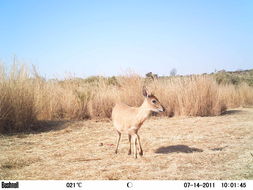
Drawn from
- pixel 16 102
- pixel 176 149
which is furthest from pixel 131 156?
pixel 16 102

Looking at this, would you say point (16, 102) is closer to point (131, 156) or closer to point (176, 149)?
point (131, 156)

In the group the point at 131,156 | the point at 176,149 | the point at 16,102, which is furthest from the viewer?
the point at 16,102

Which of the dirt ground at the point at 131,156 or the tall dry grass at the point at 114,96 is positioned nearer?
the dirt ground at the point at 131,156

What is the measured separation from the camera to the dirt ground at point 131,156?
3.84m

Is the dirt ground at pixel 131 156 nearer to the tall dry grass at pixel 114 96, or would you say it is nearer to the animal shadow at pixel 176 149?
the animal shadow at pixel 176 149

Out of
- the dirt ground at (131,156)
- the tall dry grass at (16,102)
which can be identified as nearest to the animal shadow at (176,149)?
the dirt ground at (131,156)

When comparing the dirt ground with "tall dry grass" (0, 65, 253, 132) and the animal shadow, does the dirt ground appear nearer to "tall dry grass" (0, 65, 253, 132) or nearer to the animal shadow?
the animal shadow

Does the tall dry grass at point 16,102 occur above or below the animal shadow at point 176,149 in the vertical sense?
above

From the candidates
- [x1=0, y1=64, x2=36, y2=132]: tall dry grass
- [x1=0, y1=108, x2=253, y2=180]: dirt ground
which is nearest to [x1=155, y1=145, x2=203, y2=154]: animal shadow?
[x1=0, y1=108, x2=253, y2=180]: dirt ground

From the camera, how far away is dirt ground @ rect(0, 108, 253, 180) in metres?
3.84

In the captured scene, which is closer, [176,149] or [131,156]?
[131,156]

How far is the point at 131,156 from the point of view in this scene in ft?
16.1

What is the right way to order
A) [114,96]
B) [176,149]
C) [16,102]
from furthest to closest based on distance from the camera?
[114,96] < [16,102] < [176,149]

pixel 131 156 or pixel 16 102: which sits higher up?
pixel 16 102
